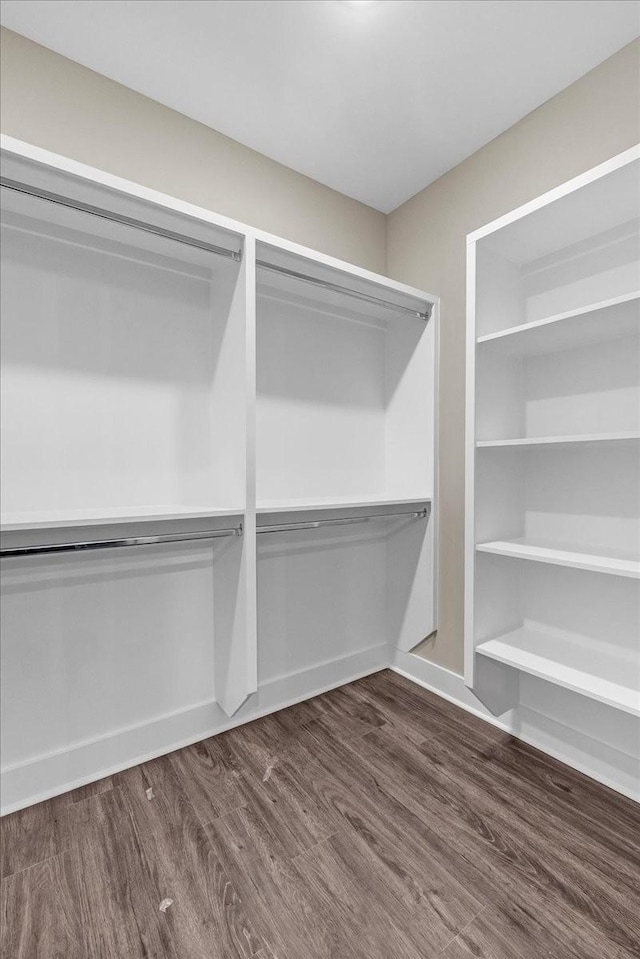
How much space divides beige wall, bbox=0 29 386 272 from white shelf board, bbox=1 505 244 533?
1215 millimetres

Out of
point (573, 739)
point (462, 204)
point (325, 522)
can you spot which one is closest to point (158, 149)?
point (462, 204)

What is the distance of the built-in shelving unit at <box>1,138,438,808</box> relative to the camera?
4.82 feet

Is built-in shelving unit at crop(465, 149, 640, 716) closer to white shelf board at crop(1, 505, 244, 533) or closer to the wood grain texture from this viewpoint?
white shelf board at crop(1, 505, 244, 533)

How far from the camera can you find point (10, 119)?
1.47m

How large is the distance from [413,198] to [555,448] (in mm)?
1491

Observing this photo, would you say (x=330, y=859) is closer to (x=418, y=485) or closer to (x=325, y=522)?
(x=325, y=522)

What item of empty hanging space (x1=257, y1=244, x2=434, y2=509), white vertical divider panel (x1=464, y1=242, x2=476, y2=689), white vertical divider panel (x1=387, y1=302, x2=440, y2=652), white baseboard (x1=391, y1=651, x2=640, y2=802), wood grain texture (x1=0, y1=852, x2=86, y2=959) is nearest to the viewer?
wood grain texture (x1=0, y1=852, x2=86, y2=959)

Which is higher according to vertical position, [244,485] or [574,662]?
[244,485]

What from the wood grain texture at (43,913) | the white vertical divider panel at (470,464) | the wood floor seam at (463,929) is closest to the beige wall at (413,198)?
the white vertical divider panel at (470,464)

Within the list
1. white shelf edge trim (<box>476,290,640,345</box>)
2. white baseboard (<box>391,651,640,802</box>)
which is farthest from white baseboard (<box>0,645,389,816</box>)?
white shelf edge trim (<box>476,290,640,345</box>)

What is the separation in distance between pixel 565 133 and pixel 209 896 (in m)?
2.68

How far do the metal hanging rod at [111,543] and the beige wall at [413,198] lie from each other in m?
1.11

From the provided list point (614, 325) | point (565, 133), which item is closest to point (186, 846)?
point (614, 325)

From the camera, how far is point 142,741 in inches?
67.8
